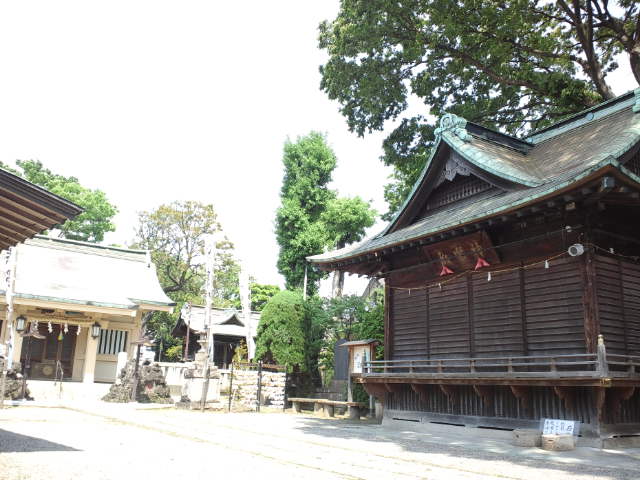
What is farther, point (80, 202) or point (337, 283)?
point (80, 202)

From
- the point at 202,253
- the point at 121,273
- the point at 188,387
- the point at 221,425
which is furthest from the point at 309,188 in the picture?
the point at 221,425

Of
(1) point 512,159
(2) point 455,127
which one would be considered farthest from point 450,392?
(2) point 455,127

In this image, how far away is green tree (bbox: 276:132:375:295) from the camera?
34781 millimetres

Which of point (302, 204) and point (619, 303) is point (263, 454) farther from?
point (302, 204)

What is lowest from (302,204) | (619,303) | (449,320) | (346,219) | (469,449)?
(469,449)

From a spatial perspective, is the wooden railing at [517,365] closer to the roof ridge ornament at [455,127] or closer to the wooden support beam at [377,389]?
the wooden support beam at [377,389]

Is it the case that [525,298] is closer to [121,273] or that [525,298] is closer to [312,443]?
[312,443]

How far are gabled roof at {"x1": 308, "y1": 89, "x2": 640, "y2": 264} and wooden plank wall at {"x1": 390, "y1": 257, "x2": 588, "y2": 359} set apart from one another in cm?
182

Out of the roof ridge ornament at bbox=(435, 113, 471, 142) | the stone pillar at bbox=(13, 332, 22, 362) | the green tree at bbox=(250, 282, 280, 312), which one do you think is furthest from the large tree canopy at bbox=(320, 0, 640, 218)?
the green tree at bbox=(250, 282, 280, 312)

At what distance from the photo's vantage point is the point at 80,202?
45.4 m

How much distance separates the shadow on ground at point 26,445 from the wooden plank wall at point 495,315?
9.29m

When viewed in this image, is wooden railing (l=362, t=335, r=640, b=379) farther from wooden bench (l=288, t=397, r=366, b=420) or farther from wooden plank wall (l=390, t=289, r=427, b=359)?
wooden bench (l=288, t=397, r=366, b=420)

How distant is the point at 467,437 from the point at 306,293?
73.2 feet

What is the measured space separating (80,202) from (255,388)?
3041 centimetres
